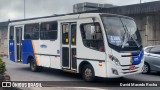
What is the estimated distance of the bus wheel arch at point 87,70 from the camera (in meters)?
11.7

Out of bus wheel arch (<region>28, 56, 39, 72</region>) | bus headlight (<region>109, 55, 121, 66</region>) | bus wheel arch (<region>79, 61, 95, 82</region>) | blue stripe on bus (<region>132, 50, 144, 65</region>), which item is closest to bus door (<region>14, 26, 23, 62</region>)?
bus wheel arch (<region>28, 56, 39, 72</region>)

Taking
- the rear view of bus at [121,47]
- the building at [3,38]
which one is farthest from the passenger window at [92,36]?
the building at [3,38]

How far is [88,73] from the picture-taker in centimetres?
1195

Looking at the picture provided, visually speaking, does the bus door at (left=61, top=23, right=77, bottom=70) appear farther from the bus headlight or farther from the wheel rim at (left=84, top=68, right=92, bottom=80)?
the bus headlight

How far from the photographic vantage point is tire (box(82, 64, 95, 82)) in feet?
38.5

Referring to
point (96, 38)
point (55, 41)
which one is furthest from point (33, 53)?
point (96, 38)

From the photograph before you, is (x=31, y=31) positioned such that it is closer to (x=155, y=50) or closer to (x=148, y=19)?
(x=155, y=50)

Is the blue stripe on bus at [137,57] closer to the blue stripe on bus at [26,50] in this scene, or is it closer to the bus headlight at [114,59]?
the bus headlight at [114,59]

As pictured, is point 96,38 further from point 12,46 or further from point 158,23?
point 158,23

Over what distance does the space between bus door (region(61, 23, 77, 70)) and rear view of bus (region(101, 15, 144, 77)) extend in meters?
1.94

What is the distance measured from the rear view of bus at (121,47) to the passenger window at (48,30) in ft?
10.9

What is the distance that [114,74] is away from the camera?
10.9 m

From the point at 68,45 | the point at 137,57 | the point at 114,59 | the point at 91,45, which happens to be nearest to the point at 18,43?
the point at 68,45

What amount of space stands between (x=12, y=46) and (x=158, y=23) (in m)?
9.64
